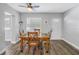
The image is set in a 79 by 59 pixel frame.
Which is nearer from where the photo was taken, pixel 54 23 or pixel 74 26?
pixel 74 26

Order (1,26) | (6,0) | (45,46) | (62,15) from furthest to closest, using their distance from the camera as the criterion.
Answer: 1. (62,15)
2. (45,46)
3. (1,26)
4. (6,0)

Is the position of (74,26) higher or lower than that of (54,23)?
lower

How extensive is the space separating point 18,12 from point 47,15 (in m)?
1.64

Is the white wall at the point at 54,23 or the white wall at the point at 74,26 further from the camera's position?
the white wall at the point at 54,23

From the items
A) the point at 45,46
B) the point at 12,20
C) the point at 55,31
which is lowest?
the point at 45,46

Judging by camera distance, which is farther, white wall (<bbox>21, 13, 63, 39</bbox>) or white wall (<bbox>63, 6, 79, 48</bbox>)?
white wall (<bbox>21, 13, 63, 39</bbox>)

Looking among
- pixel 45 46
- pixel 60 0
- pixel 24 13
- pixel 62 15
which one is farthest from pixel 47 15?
pixel 60 0

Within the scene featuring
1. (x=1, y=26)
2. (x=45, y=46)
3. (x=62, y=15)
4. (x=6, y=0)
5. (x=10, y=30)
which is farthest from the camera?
(x=62, y=15)

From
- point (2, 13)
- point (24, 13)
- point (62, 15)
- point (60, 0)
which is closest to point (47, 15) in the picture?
point (62, 15)

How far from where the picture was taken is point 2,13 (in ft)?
9.77

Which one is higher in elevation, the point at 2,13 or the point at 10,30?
the point at 2,13
